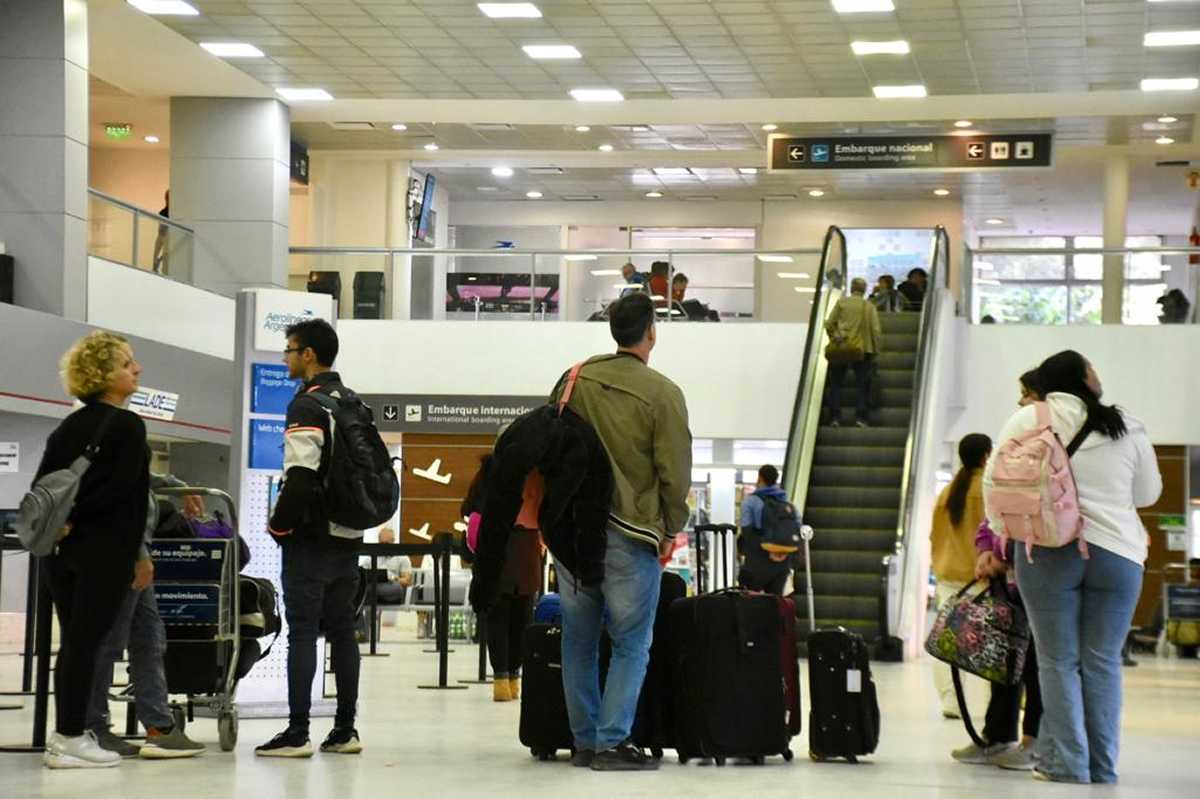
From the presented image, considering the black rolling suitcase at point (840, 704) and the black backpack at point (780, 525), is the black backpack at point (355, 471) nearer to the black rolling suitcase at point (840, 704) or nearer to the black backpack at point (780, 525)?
the black rolling suitcase at point (840, 704)

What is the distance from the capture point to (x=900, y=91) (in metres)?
21.5

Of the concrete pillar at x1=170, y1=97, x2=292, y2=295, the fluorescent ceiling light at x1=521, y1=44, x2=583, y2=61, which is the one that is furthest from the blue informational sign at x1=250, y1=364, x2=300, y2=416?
the concrete pillar at x1=170, y1=97, x2=292, y2=295

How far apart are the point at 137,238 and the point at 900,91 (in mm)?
8596

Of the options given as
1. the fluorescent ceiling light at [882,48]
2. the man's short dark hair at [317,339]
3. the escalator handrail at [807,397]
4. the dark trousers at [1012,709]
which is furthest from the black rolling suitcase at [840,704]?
the fluorescent ceiling light at [882,48]

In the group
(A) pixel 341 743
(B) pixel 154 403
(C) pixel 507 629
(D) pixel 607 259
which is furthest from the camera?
(D) pixel 607 259

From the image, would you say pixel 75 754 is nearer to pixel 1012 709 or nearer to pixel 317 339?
pixel 317 339

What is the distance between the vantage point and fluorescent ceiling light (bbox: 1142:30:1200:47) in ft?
60.7

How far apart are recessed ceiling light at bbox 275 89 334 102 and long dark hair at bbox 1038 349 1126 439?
16349 millimetres

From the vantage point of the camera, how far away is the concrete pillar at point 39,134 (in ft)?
56.2

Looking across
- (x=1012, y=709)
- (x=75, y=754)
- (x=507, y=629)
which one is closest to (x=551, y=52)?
(x=507, y=629)

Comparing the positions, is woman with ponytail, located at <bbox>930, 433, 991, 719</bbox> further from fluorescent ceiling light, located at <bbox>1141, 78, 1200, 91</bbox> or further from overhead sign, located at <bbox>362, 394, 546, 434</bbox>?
overhead sign, located at <bbox>362, 394, 546, 434</bbox>

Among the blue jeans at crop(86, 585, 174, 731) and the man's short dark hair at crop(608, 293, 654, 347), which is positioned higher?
the man's short dark hair at crop(608, 293, 654, 347)

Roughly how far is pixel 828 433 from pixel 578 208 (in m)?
14.3

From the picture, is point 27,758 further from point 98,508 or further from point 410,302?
point 410,302
